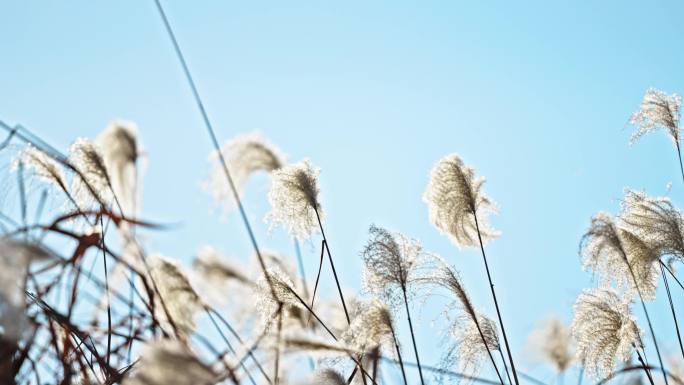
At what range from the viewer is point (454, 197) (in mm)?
2809

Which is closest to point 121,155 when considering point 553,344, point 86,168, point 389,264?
point 86,168

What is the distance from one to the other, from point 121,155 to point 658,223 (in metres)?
1.96

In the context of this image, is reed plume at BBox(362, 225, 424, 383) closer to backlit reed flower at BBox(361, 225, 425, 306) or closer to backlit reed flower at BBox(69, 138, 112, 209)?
backlit reed flower at BBox(361, 225, 425, 306)

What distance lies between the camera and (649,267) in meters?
2.62

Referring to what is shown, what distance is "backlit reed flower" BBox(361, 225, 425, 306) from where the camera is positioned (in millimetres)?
2330

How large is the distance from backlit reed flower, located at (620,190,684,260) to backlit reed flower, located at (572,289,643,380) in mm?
272

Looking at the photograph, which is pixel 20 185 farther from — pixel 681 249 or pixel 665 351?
pixel 665 351

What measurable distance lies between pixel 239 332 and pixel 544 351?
2078 millimetres

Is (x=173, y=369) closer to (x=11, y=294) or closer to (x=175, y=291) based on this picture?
(x=11, y=294)

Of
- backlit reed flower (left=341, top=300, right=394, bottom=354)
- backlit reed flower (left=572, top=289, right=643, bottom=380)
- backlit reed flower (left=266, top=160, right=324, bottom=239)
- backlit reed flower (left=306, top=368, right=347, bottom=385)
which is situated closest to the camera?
backlit reed flower (left=306, top=368, right=347, bottom=385)

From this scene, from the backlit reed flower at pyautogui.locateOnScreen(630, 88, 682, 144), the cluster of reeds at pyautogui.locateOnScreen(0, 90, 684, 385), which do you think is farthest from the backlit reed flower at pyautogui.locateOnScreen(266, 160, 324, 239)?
the backlit reed flower at pyautogui.locateOnScreen(630, 88, 682, 144)

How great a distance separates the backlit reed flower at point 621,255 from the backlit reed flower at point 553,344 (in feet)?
3.72

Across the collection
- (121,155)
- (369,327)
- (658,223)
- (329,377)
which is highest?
(121,155)

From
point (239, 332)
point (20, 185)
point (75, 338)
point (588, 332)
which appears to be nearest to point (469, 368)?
point (588, 332)
